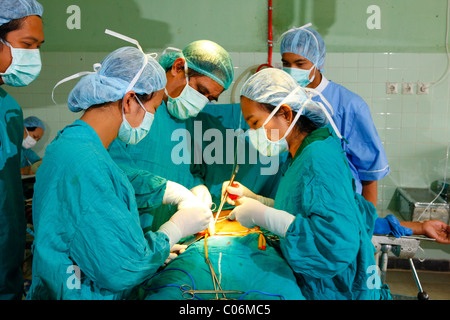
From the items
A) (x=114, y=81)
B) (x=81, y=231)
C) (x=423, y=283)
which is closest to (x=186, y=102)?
(x=114, y=81)

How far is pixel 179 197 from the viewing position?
6.49ft

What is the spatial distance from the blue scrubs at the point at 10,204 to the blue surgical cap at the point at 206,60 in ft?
2.87

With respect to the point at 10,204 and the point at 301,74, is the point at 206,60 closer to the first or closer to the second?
the point at 301,74

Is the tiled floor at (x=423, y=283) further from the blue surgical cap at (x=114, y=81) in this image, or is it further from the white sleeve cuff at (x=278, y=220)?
the blue surgical cap at (x=114, y=81)

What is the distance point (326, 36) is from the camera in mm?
3816

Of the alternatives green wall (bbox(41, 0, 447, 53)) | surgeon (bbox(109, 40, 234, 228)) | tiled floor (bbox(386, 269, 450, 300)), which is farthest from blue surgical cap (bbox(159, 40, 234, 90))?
tiled floor (bbox(386, 269, 450, 300))

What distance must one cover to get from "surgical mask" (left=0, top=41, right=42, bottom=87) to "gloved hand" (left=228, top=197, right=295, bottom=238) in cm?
125

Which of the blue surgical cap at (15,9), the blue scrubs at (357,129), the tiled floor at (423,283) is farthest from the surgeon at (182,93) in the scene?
the tiled floor at (423,283)

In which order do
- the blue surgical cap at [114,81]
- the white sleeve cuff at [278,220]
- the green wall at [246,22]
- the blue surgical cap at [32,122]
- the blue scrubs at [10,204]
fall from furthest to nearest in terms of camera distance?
the blue surgical cap at [32,122] < the green wall at [246,22] < the blue scrubs at [10,204] < the white sleeve cuff at [278,220] < the blue surgical cap at [114,81]

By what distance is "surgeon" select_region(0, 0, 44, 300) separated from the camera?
1.90 m

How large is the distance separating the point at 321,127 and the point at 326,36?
2359 mm

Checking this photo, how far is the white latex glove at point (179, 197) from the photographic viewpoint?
194cm

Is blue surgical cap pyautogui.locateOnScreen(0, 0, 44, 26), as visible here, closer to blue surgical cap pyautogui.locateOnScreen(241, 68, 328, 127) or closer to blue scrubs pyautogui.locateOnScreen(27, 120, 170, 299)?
blue scrubs pyautogui.locateOnScreen(27, 120, 170, 299)

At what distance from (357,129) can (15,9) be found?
6.90 feet
